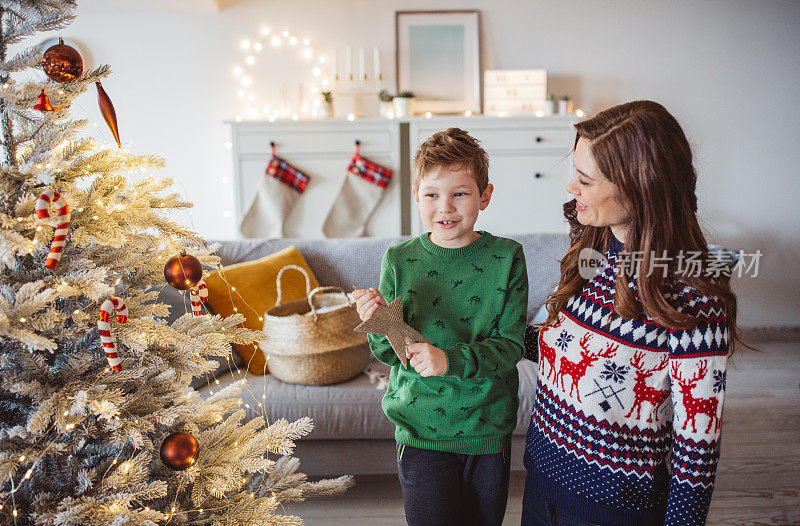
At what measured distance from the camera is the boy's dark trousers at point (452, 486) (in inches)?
41.9

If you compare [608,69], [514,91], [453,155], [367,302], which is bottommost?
[367,302]

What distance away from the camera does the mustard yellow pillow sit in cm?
205

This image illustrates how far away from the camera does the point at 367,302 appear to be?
38.3 inches

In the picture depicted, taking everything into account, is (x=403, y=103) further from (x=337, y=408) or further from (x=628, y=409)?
(x=628, y=409)

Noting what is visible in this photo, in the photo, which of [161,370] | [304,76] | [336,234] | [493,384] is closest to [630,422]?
[493,384]

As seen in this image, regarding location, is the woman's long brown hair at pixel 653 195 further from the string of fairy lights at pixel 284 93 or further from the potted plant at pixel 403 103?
the string of fairy lights at pixel 284 93

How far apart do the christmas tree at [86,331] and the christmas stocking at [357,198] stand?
2.39 metres

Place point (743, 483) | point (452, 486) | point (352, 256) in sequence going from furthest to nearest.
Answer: point (352, 256), point (743, 483), point (452, 486)

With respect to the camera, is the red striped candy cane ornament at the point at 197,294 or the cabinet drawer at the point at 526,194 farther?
the cabinet drawer at the point at 526,194

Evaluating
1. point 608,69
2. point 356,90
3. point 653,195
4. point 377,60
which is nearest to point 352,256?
point 653,195

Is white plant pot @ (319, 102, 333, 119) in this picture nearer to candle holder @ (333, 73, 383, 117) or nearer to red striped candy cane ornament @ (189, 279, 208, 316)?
candle holder @ (333, 73, 383, 117)

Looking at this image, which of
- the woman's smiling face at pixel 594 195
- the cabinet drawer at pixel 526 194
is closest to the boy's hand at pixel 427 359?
the woman's smiling face at pixel 594 195

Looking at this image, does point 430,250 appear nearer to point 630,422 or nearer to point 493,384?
point 493,384

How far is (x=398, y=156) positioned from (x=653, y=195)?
281 cm
